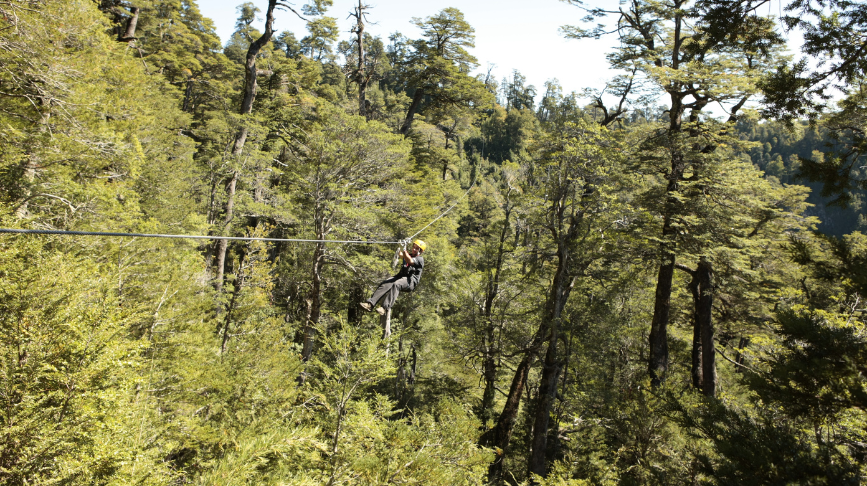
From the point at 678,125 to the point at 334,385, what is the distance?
1122cm

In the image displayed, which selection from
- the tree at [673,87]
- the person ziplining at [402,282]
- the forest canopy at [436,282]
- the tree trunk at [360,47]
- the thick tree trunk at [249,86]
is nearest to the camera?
the forest canopy at [436,282]

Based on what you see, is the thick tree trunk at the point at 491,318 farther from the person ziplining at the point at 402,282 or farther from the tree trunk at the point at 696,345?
the person ziplining at the point at 402,282

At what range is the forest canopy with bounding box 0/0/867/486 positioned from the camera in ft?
14.5

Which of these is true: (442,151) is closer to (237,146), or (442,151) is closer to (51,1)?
(237,146)

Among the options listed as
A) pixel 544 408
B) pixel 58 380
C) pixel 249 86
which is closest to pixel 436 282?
pixel 544 408

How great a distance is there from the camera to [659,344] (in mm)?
10562

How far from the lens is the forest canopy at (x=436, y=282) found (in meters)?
4.41

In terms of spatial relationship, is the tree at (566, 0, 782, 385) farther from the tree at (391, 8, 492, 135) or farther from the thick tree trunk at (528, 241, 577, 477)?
the tree at (391, 8, 492, 135)

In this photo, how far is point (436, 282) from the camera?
1677 cm

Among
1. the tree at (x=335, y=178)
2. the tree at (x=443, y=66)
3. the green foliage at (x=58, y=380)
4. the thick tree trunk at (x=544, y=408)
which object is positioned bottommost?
the thick tree trunk at (x=544, y=408)

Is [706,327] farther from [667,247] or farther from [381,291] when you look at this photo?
[381,291]

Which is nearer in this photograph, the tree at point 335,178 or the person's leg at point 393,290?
the person's leg at point 393,290

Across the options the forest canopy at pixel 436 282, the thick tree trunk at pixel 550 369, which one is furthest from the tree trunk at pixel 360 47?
the thick tree trunk at pixel 550 369

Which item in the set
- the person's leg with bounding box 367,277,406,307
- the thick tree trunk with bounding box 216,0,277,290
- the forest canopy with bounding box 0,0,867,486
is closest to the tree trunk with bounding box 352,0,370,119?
Result: the forest canopy with bounding box 0,0,867,486
